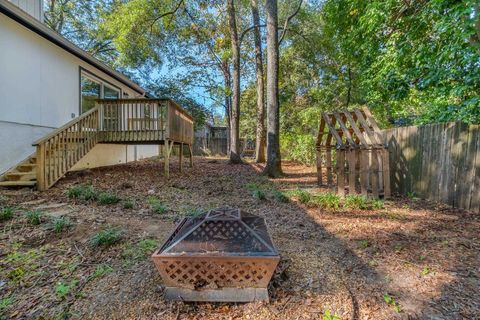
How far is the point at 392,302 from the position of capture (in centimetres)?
209

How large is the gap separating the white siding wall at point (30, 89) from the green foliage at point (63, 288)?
4.68m

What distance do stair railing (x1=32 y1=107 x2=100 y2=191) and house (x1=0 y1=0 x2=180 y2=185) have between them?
0.53 metres

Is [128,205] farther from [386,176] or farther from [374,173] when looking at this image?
[386,176]

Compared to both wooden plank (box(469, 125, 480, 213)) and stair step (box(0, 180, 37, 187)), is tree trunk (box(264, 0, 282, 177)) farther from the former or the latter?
stair step (box(0, 180, 37, 187))

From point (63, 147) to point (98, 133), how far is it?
1334 millimetres

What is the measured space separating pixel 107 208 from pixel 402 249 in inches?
167

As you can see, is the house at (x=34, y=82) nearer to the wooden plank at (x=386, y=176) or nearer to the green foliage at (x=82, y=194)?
the green foliage at (x=82, y=194)

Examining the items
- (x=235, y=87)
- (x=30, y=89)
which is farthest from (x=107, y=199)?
(x=235, y=87)

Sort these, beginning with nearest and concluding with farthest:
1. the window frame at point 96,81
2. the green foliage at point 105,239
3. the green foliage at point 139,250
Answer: the green foliage at point 139,250
the green foliage at point 105,239
the window frame at point 96,81

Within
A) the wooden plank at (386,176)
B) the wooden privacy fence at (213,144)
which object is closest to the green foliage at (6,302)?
the wooden plank at (386,176)

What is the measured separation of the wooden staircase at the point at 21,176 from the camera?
5367mm

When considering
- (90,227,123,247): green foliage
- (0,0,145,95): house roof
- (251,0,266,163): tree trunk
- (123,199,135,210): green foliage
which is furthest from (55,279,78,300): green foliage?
(251,0,266,163): tree trunk

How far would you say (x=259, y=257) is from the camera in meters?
2.02

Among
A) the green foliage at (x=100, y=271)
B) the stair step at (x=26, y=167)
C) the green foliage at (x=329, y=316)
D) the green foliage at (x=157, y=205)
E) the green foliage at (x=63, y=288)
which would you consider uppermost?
the stair step at (x=26, y=167)
